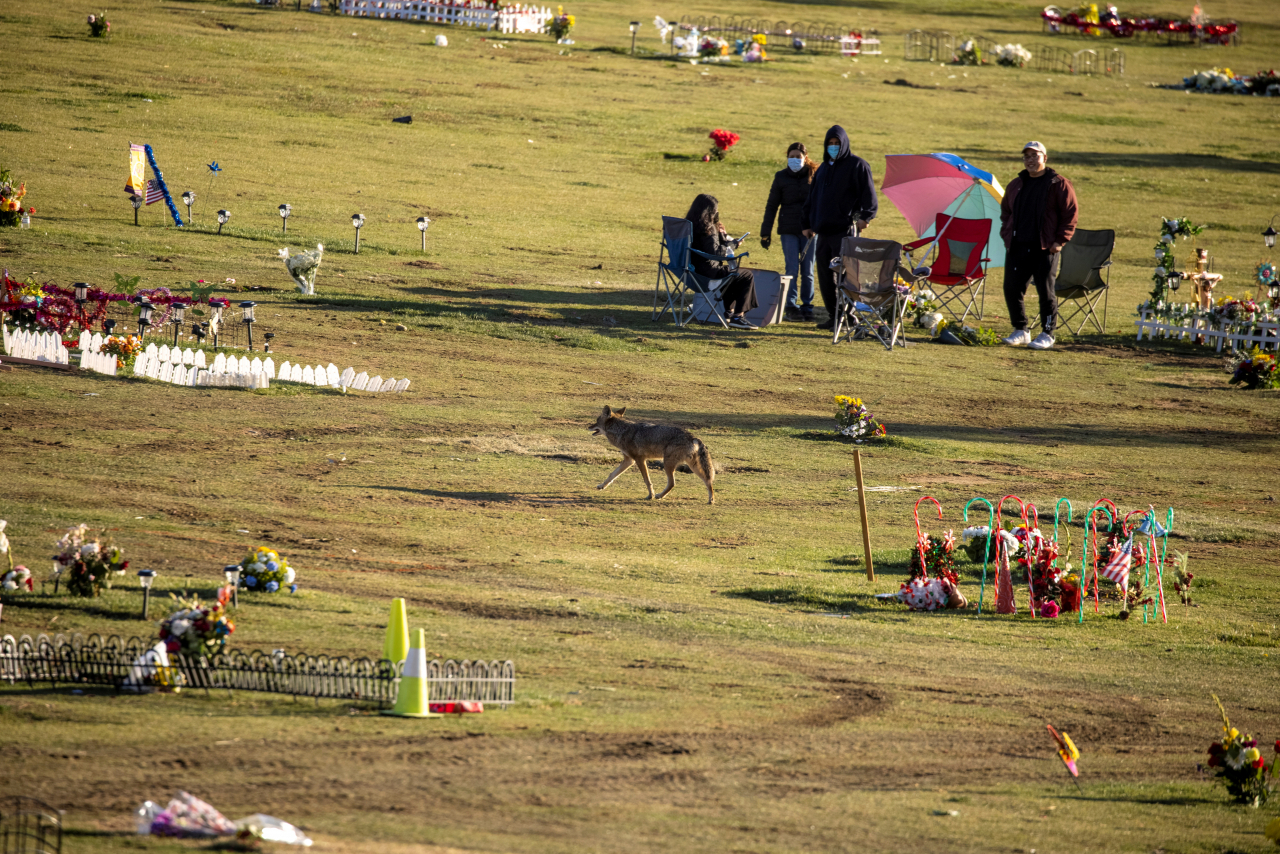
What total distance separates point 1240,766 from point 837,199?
1506 cm

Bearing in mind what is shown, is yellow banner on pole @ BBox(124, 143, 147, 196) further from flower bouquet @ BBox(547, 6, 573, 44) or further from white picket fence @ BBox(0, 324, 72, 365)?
flower bouquet @ BBox(547, 6, 573, 44)

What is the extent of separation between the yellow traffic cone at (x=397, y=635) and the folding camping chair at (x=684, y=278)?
1325 centimetres

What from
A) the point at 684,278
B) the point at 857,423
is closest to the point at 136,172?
the point at 684,278

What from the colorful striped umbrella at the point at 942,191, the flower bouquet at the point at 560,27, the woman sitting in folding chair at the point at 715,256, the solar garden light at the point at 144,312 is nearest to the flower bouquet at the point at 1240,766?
the solar garden light at the point at 144,312

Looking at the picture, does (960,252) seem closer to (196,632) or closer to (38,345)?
(38,345)

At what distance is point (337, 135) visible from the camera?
111ft

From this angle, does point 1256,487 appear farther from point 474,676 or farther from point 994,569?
point 474,676

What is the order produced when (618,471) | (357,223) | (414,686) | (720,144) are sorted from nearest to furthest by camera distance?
(414,686), (618,471), (357,223), (720,144)

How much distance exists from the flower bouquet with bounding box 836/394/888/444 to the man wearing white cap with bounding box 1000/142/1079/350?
7.42m

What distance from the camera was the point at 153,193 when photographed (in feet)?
75.4

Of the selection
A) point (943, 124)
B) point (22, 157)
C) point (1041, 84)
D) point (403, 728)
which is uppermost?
point (1041, 84)

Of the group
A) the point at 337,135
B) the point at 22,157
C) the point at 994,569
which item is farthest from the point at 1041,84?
the point at 994,569

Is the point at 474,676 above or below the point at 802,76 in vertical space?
below

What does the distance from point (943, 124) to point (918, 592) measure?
116 feet
